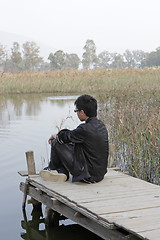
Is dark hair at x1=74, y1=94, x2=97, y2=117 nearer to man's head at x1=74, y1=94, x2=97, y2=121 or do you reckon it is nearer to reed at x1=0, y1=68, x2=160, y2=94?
man's head at x1=74, y1=94, x2=97, y2=121

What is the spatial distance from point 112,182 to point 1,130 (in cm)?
613

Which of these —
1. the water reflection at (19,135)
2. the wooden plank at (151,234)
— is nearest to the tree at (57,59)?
the water reflection at (19,135)

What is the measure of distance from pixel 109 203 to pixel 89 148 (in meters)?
0.76

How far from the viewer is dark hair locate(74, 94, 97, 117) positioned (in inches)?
161

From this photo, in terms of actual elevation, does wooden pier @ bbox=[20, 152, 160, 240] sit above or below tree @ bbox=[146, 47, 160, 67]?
below

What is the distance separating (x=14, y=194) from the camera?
5281 millimetres

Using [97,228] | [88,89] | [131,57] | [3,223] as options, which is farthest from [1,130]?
[131,57]

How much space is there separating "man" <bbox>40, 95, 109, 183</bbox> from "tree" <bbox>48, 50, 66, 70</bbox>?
174 ft

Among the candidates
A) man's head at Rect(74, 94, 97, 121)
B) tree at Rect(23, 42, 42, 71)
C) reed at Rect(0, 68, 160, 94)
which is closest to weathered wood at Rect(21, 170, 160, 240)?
man's head at Rect(74, 94, 97, 121)

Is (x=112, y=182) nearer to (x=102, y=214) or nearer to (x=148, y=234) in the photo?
(x=102, y=214)

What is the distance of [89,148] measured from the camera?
406 centimetres

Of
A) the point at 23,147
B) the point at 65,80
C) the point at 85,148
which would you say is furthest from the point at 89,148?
the point at 65,80

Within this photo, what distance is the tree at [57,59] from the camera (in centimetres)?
5703

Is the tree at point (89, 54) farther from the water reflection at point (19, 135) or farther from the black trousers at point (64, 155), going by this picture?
the black trousers at point (64, 155)
